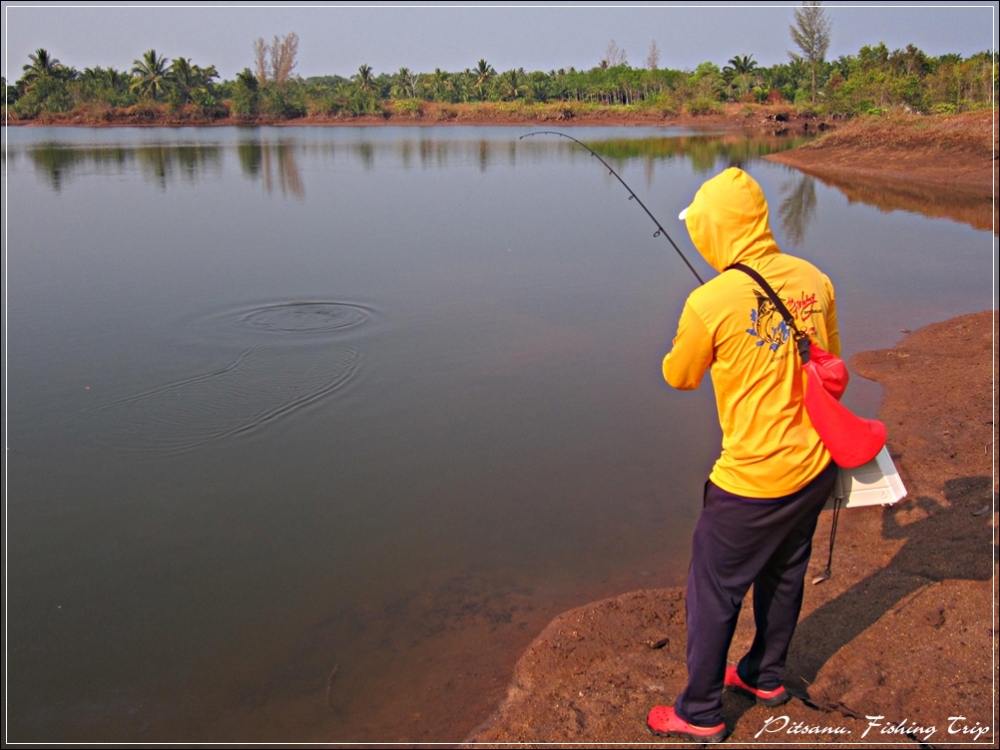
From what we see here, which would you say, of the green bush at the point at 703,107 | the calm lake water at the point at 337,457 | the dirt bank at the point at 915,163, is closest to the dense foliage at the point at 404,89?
the green bush at the point at 703,107

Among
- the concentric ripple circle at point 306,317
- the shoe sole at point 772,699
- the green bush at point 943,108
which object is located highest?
the green bush at point 943,108

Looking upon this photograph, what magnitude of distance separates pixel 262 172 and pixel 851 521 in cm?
2267

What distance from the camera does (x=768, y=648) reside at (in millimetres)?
3000

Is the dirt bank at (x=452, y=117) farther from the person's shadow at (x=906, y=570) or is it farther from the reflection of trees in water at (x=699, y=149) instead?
the person's shadow at (x=906, y=570)

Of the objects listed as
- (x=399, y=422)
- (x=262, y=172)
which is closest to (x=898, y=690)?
(x=399, y=422)

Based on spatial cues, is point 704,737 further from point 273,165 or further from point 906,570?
point 273,165

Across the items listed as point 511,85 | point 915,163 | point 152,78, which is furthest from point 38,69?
point 915,163

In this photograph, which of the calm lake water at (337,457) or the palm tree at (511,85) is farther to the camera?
the palm tree at (511,85)

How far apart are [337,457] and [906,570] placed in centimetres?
345

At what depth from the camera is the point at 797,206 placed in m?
17.7

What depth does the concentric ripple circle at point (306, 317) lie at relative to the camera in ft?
28.7

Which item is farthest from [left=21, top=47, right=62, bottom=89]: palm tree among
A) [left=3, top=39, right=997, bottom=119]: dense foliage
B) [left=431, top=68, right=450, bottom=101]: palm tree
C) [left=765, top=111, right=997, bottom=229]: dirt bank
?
[left=765, top=111, right=997, bottom=229]: dirt bank

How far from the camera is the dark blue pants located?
2.69 metres

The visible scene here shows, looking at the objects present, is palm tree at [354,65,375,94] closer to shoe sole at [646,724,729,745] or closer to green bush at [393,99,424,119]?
green bush at [393,99,424,119]
